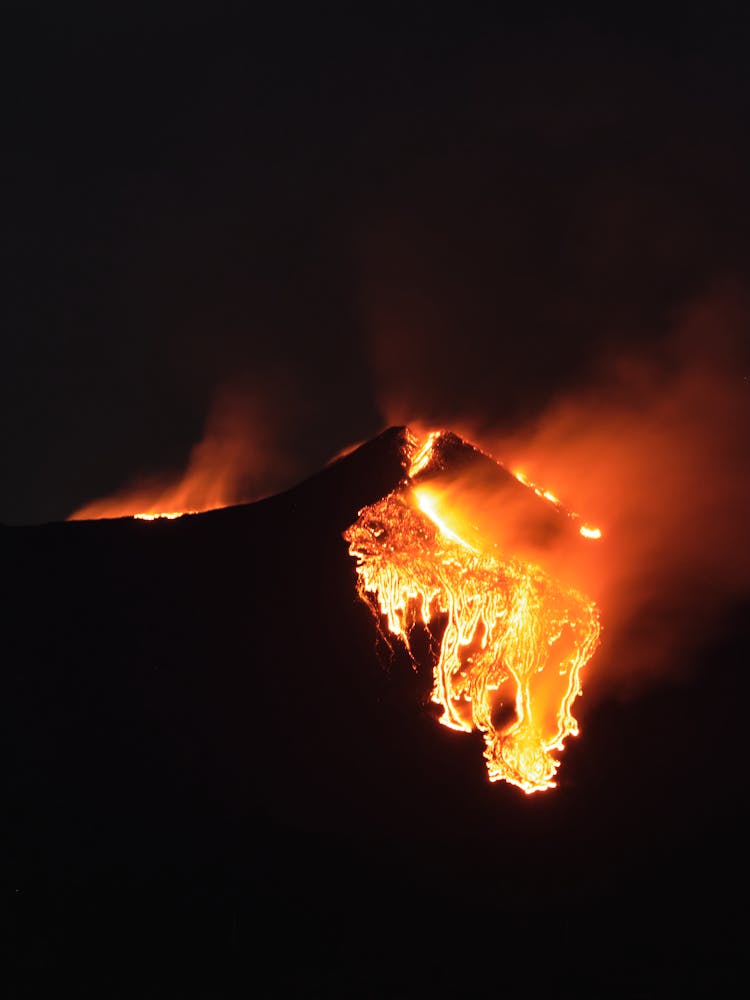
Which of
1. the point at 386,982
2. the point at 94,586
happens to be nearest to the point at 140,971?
the point at 386,982

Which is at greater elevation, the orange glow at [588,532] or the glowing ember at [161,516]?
the glowing ember at [161,516]

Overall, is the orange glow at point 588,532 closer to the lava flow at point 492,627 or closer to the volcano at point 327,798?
the volcano at point 327,798

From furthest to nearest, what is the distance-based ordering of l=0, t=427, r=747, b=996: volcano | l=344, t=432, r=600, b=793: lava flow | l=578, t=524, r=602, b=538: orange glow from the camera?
1. l=578, t=524, r=602, b=538: orange glow
2. l=344, t=432, r=600, b=793: lava flow
3. l=0, t=427, r=747, b=996: volcano

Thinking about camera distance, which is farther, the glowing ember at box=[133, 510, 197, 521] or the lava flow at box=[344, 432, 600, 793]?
the glowing ember at box=[133, 510, 197, 521]

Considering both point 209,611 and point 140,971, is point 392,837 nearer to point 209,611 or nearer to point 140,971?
point 140,971

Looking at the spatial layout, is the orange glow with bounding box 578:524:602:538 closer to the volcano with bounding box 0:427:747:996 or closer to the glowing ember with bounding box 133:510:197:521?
the volcano with bounding box 0:427:747:996

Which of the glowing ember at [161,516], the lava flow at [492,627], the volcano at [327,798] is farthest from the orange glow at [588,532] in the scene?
the glowing ember at [161,516]

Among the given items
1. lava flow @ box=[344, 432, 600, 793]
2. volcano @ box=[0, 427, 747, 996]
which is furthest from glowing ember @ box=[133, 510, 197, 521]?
lava flow @ box=[344, 432, 600, 793]
